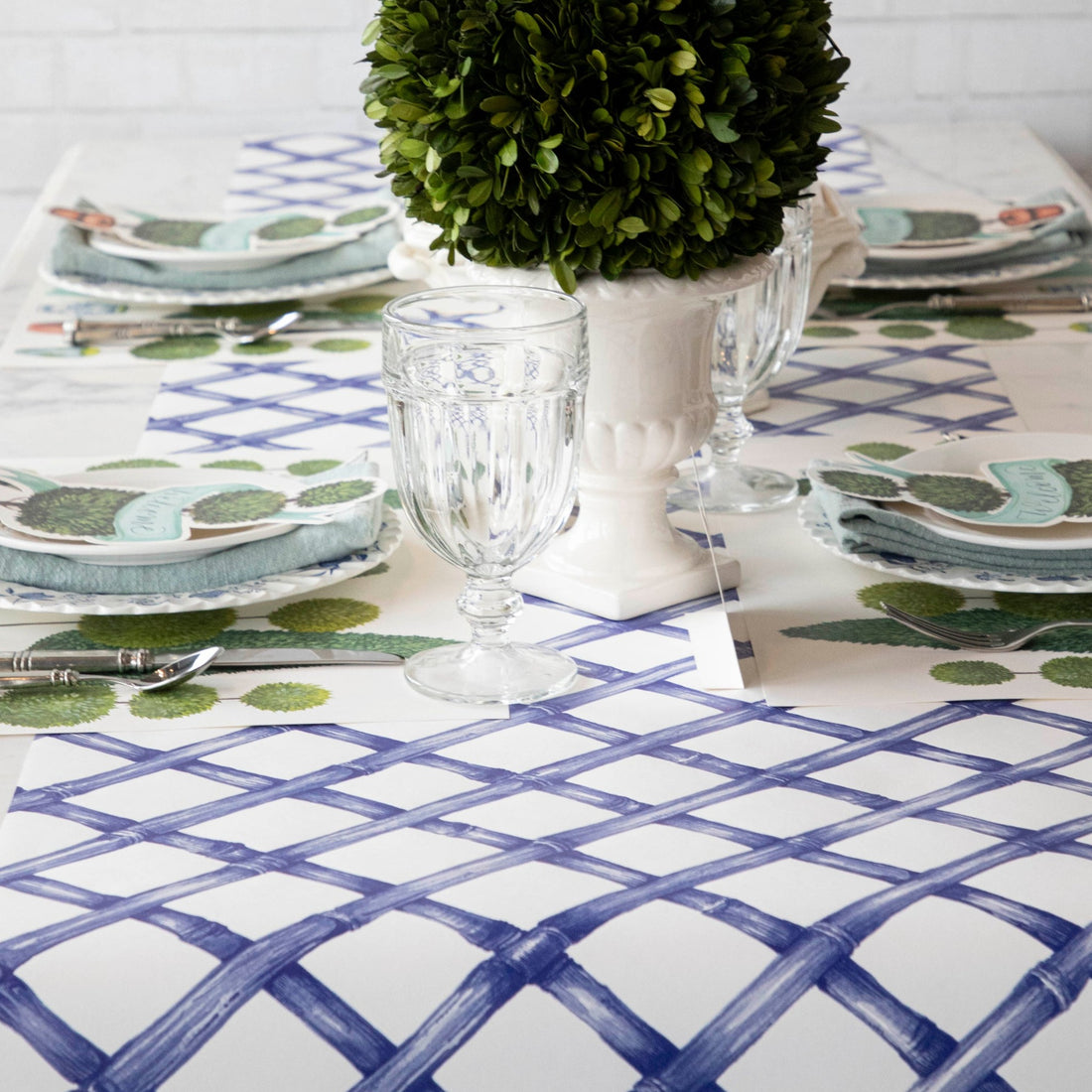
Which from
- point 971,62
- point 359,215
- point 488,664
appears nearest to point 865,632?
point 488,664

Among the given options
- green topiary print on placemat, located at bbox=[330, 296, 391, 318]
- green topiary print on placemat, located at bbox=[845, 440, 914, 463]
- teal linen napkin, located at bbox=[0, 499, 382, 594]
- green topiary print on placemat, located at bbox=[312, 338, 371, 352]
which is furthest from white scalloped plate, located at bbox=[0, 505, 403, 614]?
green topiary print on placemat, located at bbox=[330, 296, 391, 318]

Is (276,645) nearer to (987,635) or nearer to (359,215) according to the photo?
(987,635)

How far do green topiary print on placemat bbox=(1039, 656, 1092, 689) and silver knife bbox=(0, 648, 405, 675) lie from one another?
0.35 meters

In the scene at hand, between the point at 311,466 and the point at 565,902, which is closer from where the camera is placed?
the point at 565,902

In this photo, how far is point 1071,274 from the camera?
1.59m

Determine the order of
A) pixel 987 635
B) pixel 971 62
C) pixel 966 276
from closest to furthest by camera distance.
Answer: pixel 987 635, pixel 966 276, pixel 971 62

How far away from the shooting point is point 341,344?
1.45 m

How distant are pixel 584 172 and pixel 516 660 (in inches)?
10.4

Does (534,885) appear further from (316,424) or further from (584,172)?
(316,424)

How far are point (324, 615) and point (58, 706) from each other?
17 centimetres

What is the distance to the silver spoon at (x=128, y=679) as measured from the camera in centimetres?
77

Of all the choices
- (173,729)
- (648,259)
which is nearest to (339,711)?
(173,729)

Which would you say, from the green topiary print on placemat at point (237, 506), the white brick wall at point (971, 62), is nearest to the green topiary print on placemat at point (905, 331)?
the green topiary print on placemat at point (237, 506)

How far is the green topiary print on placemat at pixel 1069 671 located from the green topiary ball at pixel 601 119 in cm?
29
